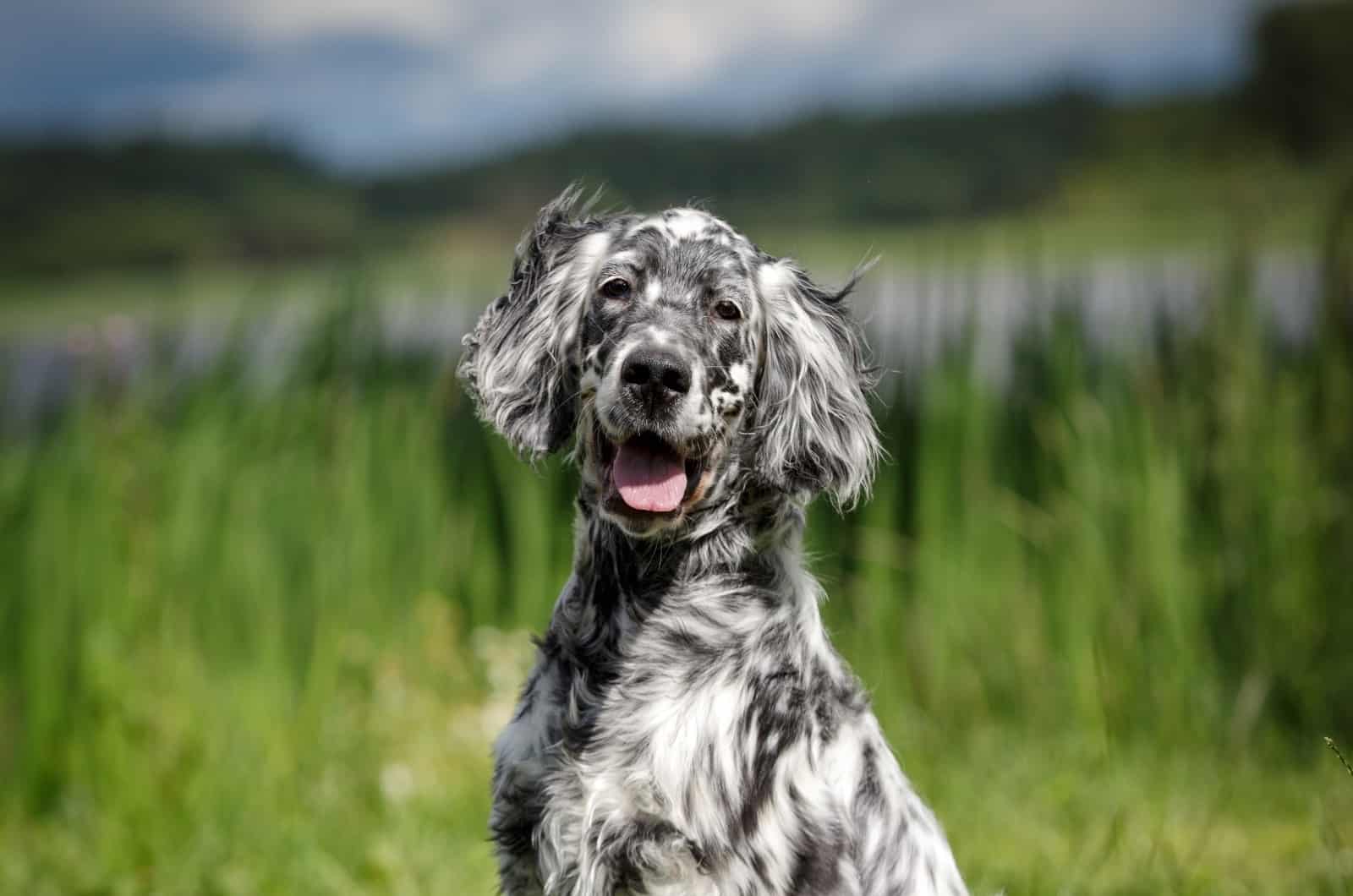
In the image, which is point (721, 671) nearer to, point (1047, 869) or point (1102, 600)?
point (1047, 869)

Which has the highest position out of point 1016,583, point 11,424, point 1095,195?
point 1095,195

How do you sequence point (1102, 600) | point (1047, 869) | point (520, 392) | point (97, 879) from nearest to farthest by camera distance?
point (520, 392), point (1047, 869), point (97, 879), point (1102, 600)

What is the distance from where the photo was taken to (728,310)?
3.23 metres

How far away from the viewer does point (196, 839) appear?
5.22 metres

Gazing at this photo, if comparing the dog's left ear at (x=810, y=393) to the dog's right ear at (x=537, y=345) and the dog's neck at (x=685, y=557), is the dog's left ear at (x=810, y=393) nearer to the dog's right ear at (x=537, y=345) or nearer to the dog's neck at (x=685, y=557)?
the dog's neck at (x=685, y=557)

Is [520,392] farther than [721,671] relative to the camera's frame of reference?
Yes

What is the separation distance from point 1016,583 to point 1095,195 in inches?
364

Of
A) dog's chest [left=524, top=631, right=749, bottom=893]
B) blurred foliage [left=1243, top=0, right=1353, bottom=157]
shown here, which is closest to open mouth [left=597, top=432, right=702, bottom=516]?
dog's chest [left=524, top=631, right=749, bottom=893]

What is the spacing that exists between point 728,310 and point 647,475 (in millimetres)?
496

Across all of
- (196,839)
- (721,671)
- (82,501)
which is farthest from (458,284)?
(721,671)

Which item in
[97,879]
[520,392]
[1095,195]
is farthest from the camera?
[1095,195]

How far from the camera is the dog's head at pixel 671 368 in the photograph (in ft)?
9.68

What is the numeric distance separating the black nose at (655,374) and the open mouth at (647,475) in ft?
0.38

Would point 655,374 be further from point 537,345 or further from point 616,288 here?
point 537,345
